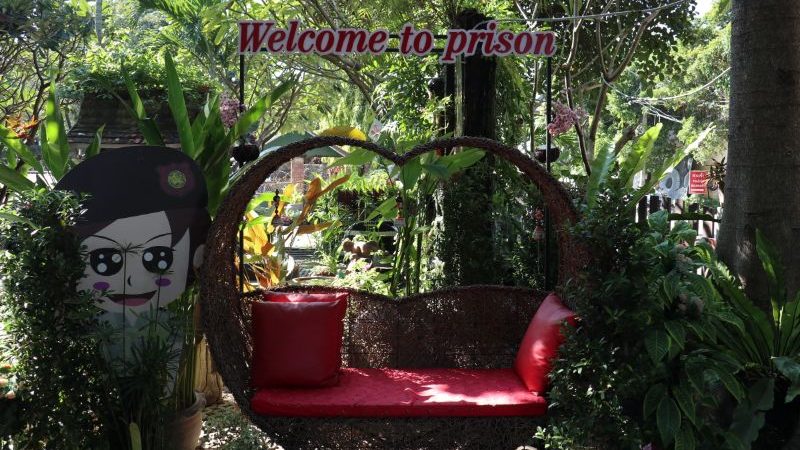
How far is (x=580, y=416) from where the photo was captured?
9.77ft

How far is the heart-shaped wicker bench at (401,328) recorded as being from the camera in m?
3.30

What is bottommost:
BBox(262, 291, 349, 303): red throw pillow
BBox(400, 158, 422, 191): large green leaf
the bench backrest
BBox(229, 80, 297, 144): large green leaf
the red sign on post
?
the bench backrest

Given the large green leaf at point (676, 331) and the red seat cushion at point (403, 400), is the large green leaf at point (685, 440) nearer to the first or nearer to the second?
the large green leaf at point (676, 331)

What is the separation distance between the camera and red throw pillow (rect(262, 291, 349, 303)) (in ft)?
12.2

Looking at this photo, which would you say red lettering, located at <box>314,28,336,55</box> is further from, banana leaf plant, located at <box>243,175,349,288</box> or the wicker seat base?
the wicker seat base

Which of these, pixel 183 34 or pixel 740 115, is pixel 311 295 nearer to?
pixel 740 115

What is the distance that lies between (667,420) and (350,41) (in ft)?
9.18

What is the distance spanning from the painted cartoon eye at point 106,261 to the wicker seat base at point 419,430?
92 cm

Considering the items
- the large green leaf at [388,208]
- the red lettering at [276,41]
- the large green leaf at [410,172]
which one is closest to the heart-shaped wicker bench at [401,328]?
the large green leaf at [410,172]

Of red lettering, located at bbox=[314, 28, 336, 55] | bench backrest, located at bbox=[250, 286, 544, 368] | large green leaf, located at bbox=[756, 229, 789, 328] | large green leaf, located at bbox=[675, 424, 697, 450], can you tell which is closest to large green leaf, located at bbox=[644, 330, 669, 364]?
large green leaf, located at bbox=[675, 424, 697, 450]

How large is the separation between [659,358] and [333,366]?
151 cm

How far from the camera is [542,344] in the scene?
3.39m

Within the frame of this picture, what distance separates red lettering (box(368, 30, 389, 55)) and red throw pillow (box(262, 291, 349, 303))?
5.21ft

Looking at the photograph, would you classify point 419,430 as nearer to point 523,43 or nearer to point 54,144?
point 54,144
